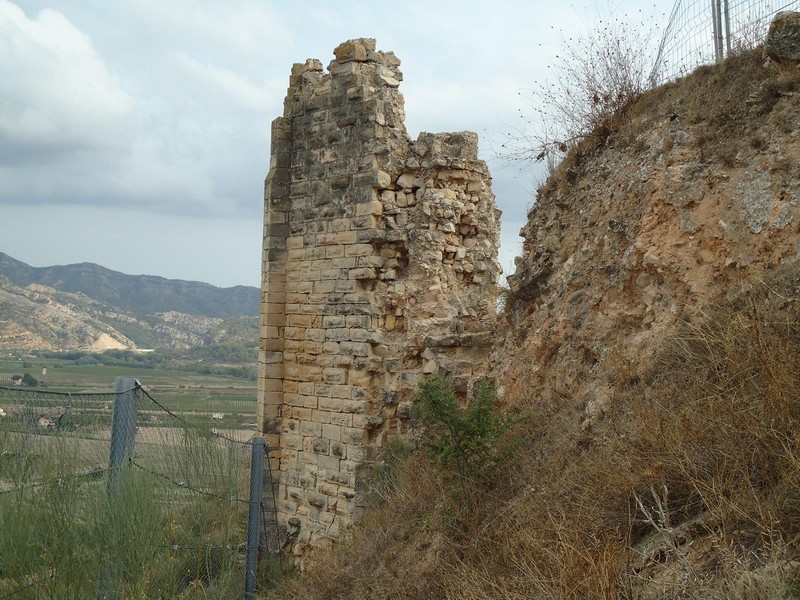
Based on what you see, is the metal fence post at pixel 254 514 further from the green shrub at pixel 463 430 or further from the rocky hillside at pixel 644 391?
the green shrub at pixel 463 430

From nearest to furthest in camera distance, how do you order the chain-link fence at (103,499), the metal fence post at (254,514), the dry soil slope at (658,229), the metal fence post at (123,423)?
1. the chain-link fence at (103,499)
2. the dry soil slope at (658,229)
3. the metal fence post at (123,423)
4. the metal fence post at (254,514)

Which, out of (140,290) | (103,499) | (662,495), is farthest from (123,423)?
(140,290)

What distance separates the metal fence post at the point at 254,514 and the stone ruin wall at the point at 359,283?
833mm

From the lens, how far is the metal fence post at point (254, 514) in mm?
7793

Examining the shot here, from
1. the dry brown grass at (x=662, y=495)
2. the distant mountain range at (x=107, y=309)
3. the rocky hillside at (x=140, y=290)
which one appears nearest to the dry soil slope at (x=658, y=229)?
the dry brown grass at (x=662, y=495)

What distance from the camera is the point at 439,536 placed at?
5.88 meters

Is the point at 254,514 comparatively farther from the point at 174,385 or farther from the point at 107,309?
the point at 107,309

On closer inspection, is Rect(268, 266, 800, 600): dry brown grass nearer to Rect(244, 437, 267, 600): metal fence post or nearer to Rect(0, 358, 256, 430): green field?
Rect(244, 437, 267, 600): metal fence post

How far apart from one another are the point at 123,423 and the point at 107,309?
184ft

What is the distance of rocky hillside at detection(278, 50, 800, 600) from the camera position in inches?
149

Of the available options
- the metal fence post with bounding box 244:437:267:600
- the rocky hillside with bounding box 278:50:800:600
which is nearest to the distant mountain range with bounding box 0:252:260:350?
the metal fence post with bounding box 244:437:267:600

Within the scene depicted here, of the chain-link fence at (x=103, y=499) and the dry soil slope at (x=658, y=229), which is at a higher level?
Answer: the dry soil slope at (x=658, y=229)

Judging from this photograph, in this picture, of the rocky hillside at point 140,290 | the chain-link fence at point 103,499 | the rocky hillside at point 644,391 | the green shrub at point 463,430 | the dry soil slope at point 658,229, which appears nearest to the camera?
the rocky hillside at point 644,391

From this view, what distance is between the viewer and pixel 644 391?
525cm
